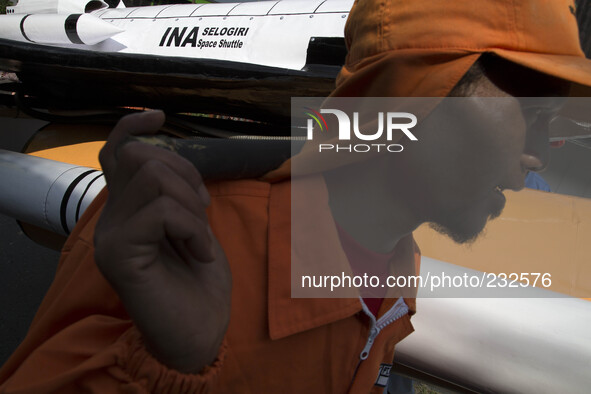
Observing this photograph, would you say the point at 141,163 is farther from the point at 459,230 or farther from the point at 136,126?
the point at 459,230

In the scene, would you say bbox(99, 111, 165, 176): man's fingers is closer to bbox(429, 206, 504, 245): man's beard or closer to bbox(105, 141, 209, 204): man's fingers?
bbox(105, 141, 209, 204): man's fingers

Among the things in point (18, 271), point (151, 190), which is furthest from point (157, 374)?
point (18, 271)

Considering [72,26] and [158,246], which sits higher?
[72,26]

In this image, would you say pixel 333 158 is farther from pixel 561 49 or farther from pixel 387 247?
pixel 561 49

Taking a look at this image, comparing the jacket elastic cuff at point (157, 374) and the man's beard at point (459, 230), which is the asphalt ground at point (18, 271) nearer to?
the jacket elastic cuff at point (157, 374)

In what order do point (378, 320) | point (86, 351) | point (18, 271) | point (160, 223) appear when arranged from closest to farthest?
point (160, 223), point (86, 351), point (378, 320), point (18, 271)

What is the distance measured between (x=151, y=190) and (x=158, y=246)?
75 millimetres

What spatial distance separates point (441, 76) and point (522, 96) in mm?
171

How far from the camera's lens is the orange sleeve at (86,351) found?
0.53 meters

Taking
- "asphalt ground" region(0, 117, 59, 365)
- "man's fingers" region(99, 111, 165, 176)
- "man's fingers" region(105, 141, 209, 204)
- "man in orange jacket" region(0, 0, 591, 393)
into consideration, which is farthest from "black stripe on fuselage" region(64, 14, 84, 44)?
"man's fingers" region(105, 141, 209, 204)

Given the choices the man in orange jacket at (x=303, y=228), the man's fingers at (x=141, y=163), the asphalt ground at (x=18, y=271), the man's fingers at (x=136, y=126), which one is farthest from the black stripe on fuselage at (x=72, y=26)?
the man's fingers at (x=141, y=163)

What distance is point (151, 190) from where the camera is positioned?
0.43m

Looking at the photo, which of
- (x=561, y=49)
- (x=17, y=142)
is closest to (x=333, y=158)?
(x=561, y=49)

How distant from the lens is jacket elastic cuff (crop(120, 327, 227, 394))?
514 mm
